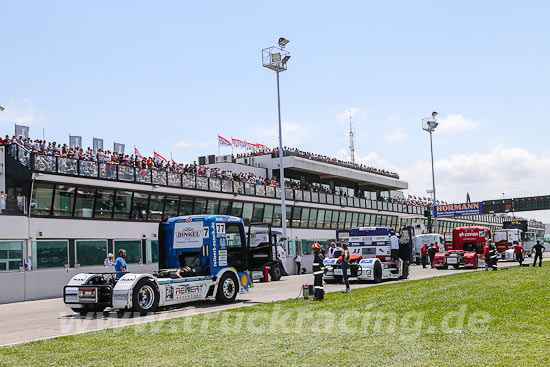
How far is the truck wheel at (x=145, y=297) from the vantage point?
48.8 feet

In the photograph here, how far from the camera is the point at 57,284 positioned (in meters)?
25.3

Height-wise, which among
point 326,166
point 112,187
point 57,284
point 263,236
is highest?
point 326,166

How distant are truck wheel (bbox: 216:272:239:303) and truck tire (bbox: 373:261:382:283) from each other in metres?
8.45

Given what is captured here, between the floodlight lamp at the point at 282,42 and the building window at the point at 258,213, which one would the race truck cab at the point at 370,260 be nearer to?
the floodlight lamp at the point at 282,42

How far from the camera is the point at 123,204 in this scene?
34625 millimetres

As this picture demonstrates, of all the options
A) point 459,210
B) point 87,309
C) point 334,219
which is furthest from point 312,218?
point 87,309

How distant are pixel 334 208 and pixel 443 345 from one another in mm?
46897

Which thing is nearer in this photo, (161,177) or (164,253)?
(164,253)

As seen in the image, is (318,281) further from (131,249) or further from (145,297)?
(131,249)

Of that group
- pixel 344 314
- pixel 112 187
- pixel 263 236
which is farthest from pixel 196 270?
pixel 112 187

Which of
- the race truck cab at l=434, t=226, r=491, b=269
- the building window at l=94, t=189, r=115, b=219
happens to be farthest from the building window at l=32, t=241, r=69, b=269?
the race truck cab at l=434, t=226, r=491, b=269

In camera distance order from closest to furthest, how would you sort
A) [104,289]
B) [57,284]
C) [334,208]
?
[104,289], [57,284], [334,208]

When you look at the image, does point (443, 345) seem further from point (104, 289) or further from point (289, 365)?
point (104, 289)

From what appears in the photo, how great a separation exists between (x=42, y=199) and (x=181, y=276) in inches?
634
